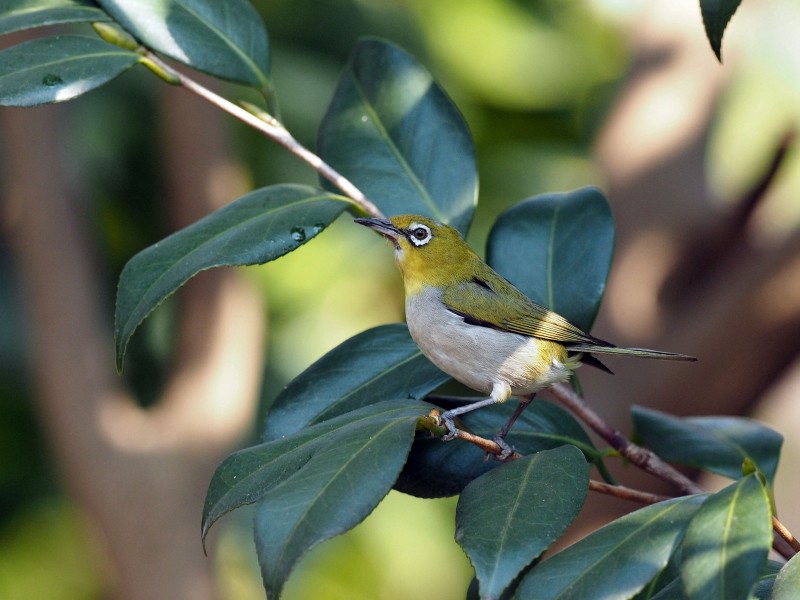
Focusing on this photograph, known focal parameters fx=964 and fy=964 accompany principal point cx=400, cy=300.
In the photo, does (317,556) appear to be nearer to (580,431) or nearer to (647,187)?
(647,187)

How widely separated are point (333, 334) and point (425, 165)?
3.08 m

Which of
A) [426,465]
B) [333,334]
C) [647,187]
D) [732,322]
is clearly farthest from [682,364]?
[426,465]

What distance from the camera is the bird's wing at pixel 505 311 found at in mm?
1766

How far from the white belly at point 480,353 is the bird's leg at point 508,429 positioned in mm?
49

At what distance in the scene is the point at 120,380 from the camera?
13.1ft

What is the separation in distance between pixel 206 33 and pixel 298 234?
17.6 inches

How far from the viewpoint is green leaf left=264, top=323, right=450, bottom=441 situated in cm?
149

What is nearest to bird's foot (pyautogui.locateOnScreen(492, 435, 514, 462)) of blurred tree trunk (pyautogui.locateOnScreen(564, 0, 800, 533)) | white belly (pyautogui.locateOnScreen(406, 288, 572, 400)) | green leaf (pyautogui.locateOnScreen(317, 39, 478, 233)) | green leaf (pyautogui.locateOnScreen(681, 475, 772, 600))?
white belly (pyautogui.locateOnScreen(406, 288, 572, 400))

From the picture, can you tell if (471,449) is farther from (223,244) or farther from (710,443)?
(710,443)

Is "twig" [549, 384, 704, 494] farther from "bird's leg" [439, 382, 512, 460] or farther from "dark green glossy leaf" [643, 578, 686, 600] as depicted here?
"dark green glossy leaf" [643, 578, 686, 600]

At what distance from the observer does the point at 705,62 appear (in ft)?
13.1

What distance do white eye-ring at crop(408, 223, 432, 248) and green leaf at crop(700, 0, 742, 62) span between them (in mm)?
731

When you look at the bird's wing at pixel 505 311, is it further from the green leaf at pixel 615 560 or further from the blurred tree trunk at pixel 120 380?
the blurred tree trunk at pixel 120 380

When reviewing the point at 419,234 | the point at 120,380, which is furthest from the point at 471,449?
the point at 120,380
